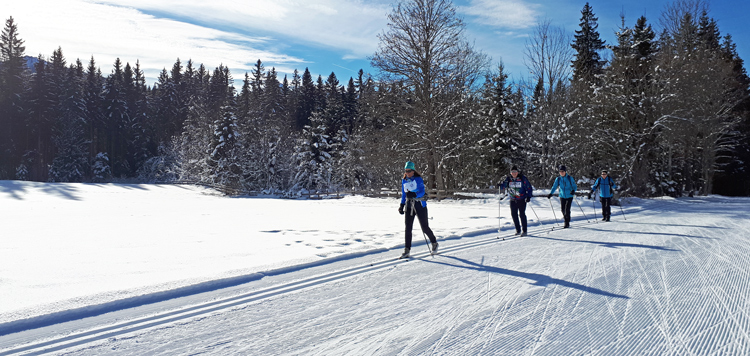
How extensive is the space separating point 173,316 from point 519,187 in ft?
27.8

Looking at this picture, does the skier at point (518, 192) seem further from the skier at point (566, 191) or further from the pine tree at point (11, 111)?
the pine tree at point (11, 111)

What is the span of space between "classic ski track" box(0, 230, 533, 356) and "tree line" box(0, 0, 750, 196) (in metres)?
18.3

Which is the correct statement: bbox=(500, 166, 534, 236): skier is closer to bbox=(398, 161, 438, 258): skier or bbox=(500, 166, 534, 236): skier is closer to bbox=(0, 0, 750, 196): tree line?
bbox=(398, 161, 438, 258): skier

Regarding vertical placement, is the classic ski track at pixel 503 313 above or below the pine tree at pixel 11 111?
below

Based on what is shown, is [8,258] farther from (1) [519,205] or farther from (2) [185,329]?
(1) [519,205]

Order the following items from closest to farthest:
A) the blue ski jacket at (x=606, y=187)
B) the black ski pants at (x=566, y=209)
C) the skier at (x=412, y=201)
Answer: the skier at (x=412, y=201) → the black ski pants at (x=566, y=209) → the blue ski jacket at (x=606, y=187)

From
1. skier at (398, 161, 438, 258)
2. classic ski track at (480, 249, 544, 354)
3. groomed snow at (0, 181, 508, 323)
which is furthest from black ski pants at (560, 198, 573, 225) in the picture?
classic ski track at (480, 249, 544, 354)

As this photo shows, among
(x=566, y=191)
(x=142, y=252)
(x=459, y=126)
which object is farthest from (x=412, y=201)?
(x=459, y=126)

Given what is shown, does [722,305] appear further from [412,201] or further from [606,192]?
[606,192]

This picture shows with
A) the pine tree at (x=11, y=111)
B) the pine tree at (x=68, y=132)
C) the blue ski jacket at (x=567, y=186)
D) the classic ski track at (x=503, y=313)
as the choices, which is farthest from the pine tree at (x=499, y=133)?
the pine tree at (x=11, y=111)

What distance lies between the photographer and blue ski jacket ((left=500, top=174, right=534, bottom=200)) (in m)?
10.4

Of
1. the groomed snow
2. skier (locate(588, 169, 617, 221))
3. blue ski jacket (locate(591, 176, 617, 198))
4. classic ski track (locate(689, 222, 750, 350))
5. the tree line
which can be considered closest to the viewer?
classic ski track (locate(689, 222, 750, 350))

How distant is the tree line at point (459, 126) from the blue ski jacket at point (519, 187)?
527 inches

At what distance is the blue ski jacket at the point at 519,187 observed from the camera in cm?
1043
